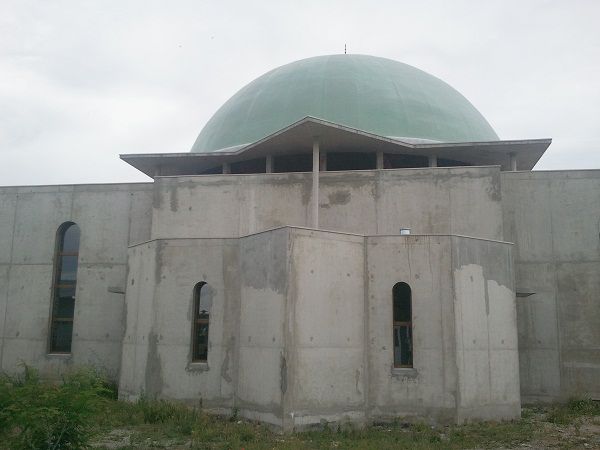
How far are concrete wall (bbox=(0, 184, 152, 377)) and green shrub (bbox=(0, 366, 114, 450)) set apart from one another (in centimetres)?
1009

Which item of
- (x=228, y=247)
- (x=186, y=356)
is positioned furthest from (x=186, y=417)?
(x=228, y=247)

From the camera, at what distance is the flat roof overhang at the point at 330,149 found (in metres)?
17.6

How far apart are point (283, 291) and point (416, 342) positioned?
12.0 feet

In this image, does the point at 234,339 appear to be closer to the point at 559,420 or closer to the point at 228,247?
the point at 228,247

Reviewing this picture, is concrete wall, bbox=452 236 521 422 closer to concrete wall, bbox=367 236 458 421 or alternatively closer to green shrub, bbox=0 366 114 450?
concrete wall, bbox=367 236 458 421

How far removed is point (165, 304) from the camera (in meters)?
16.3

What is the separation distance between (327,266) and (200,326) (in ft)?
13.5

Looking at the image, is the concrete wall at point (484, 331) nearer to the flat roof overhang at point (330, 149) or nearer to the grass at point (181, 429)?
the grass at point (181, 429)

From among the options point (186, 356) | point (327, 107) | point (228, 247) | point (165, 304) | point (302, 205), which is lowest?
point (186, 356)

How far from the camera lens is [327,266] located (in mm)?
14664

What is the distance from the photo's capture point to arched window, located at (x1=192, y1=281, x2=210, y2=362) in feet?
52.3

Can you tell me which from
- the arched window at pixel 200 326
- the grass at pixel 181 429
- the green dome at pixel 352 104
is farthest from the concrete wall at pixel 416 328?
the green dome at pixel 352 104

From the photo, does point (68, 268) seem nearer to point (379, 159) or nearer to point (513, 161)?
point (379, 159)

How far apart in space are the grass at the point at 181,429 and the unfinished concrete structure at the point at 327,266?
747 mm
